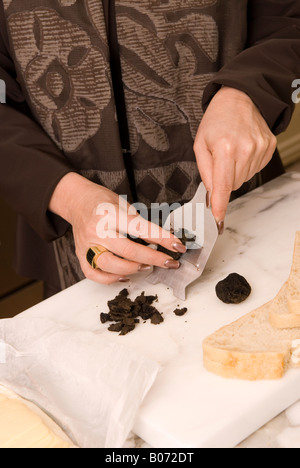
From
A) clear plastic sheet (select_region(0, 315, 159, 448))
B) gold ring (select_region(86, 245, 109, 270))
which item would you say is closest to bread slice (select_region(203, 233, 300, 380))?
clear plastic sheet (select_region(0, 315, 159, 448))

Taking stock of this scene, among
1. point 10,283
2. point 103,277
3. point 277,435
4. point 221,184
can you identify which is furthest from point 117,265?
point 10,283

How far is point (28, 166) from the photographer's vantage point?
1.40 meters

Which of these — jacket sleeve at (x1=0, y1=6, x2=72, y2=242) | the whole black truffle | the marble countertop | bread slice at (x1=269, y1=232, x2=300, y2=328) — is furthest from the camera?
jacket sleeve at (x1=0, y1=6, x2=72, y2=242)

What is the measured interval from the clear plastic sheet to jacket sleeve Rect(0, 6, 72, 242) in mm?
313

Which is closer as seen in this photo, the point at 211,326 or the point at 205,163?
the point at 211,326

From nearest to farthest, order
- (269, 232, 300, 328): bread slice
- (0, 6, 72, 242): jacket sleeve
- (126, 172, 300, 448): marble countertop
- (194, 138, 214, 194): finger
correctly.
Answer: (126, 172, 300, 448): marble countertop, (269, 232, 300, 328): bread slice, (194, 138, 214, 194): finger, (0, 6, 72, 242): jacket sleeve

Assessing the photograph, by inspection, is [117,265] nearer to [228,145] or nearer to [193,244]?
[193,244]

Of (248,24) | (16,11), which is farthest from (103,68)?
(248,24)

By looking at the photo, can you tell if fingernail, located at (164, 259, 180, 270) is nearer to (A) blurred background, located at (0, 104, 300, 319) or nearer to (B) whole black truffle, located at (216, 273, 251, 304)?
(B) whole black truffle, located at (216, 273, 251, 304)

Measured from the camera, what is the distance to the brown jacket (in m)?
1.39

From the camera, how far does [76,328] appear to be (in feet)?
3.82

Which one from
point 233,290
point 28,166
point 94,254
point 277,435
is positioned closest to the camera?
point 277,435

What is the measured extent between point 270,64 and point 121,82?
36 centimetres

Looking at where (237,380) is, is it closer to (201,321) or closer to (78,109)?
(201,321)
